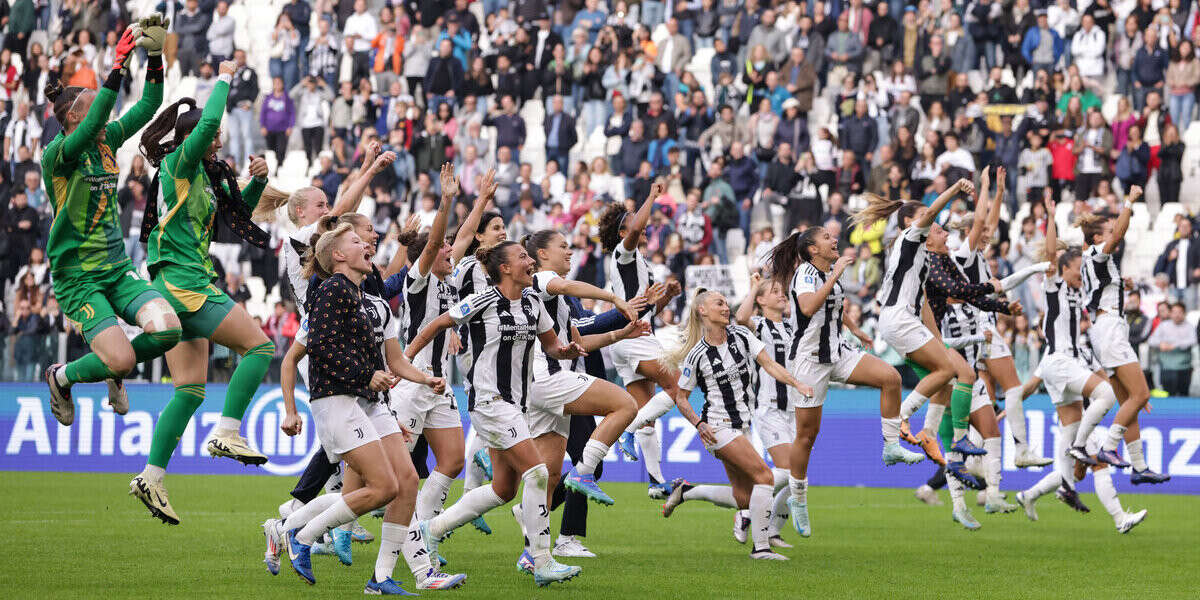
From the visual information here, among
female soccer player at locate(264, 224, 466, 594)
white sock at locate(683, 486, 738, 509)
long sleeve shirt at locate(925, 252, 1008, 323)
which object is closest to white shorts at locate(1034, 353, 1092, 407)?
long sleeve shirt at locate(925, 252, 1008, 323)

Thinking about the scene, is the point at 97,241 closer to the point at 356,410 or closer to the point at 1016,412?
the point at 356,410

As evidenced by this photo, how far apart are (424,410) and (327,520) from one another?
1929 millimetres

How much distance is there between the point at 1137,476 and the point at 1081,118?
9.39m

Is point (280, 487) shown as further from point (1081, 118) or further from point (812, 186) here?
point (1081, 118)

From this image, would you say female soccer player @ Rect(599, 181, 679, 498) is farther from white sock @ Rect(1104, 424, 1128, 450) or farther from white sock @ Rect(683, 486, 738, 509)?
white sock @ Rect(1104, 424, 1128, 450)

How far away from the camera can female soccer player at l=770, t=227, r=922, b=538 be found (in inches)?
481

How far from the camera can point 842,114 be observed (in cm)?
2328

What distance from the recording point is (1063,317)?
14.3 m

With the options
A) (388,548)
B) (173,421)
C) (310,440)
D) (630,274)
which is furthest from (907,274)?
(310,440)

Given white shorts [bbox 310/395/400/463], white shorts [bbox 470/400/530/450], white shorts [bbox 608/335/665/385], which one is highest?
white shorts [bbox 310/395/400/463]

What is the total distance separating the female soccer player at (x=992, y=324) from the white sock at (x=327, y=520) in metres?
7.00

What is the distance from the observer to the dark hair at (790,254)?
12.4 metres

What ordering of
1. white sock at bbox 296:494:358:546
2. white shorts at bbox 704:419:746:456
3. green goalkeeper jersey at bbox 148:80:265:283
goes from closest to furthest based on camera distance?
white sock at bbox 296:494:358:546, green goalkeeper jersey at bbox 148:80:265:283, white shorts at bbox 704:419:746:456

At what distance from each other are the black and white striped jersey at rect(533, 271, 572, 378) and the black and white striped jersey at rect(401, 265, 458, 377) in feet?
2.86
